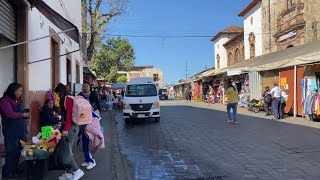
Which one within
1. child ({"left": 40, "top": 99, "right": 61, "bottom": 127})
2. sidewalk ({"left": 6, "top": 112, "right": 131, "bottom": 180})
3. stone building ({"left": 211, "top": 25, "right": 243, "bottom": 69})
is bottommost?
sidewalk ({"left": 6, "top": 112, "right": 131, "bottom": 180})

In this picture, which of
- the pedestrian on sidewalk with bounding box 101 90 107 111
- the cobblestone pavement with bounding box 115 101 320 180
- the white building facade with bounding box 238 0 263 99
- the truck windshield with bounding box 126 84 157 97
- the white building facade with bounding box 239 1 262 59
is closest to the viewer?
the cobblestone pavement with bounding box 115 101 320 180

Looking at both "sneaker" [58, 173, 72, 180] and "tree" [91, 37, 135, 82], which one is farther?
"tree" [91, 37, 135, 82]

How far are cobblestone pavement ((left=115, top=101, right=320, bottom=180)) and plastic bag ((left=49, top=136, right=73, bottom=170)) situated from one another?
60.1 inches

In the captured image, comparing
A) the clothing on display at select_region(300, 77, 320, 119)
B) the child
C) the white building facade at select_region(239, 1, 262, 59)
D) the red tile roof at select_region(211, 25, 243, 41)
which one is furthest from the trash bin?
the red tile roof at select_region(211, 25, 243, 41)

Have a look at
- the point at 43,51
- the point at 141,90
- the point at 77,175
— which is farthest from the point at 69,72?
the point at 77,175

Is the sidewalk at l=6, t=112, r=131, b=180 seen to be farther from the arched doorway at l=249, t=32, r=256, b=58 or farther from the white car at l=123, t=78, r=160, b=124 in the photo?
the arched doorway at l=249, t=32, r=256, b=58

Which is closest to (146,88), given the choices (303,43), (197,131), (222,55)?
(197,131)

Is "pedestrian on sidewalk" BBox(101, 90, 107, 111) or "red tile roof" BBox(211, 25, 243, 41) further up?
"red tile roof" BBox(211, 25, 243, 41)

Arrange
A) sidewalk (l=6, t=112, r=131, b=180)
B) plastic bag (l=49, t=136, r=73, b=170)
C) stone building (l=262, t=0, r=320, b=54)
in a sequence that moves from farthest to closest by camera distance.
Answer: stone building (l=262, t=0, r=320, b=54), sidewalk (l=6, t=112, r=131, b=180), plastic bag (l=49, t=136, r=73, b=170)

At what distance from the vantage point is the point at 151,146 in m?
10.4

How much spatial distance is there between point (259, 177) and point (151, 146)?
4.31 metres

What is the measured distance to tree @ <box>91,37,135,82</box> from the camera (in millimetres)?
70062

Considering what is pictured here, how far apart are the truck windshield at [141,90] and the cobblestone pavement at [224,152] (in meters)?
3.41

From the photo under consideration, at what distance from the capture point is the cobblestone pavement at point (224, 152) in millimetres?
7023
